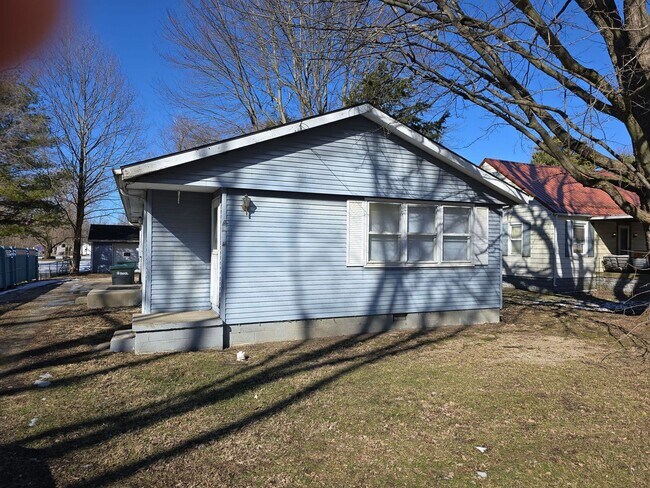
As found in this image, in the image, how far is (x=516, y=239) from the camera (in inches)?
698

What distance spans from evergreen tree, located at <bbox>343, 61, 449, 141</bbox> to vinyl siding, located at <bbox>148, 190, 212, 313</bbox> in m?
4.01

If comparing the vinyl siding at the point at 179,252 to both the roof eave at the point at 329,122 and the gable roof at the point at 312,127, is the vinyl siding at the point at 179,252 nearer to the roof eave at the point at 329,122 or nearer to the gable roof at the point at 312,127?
the gable roof at the point at 312,127

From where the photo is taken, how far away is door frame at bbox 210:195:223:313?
7.64 m

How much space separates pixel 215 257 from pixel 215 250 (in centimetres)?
14

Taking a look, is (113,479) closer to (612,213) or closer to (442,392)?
(442,392)

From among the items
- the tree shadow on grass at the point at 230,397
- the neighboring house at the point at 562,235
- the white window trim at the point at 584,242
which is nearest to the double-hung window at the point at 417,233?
the tree shadow on grass at the point at 230,397

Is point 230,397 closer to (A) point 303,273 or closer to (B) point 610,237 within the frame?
(A) point 303,273

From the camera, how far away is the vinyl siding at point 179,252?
8.23m

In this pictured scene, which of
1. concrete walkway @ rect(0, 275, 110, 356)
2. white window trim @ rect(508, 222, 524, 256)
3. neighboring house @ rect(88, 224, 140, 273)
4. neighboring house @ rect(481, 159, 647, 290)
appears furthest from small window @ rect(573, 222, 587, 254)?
neighboring house @ rect(88, 224, 140, 273)

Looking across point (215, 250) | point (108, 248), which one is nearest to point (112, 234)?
point (108, 248)

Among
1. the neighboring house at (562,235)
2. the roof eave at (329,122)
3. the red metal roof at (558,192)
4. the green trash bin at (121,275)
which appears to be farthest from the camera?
the red metal roof at (558,192)

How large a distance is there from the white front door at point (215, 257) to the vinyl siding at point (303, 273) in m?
0.35

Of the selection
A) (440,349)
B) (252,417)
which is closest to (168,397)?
(252,417)

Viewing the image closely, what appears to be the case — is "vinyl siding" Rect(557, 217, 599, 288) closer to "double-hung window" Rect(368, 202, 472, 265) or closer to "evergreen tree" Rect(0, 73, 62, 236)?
"double-hung window" Rect(368, 202, 472, 265)
